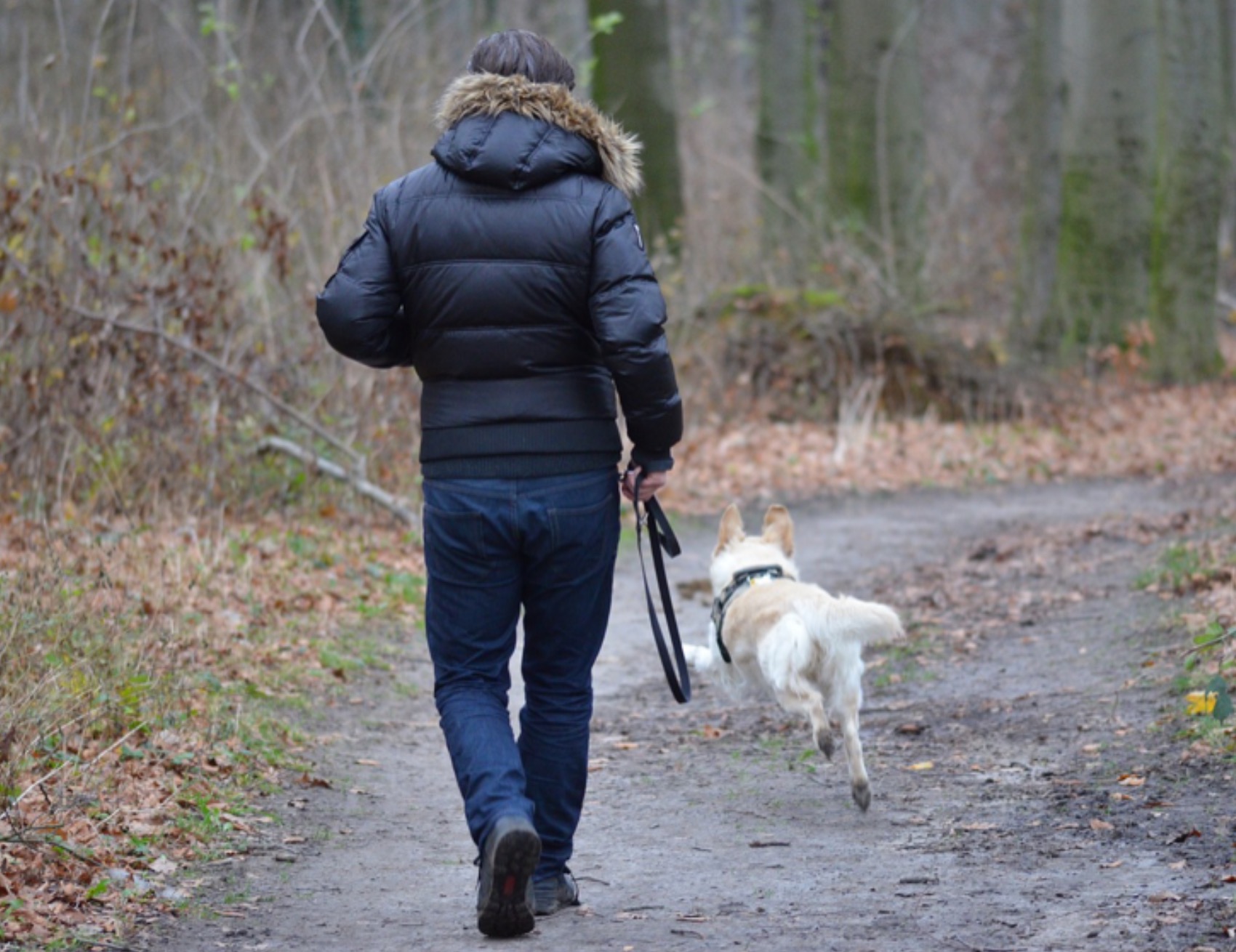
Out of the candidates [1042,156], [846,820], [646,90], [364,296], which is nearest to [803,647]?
[846,820]

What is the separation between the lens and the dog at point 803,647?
524 cm

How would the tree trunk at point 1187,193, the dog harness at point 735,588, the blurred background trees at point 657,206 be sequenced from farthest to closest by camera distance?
1. the tree trunk at point 1187,193
2. the blurred background trees at point 657,206
3. the dog harness at point 735,588

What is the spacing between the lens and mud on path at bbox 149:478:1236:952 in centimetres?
408

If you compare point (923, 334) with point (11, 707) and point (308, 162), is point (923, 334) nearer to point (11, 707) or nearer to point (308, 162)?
point (308, 162)

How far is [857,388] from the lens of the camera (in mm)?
15602

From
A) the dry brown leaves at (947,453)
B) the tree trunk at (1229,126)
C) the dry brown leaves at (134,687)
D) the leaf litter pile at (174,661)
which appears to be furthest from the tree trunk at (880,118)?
the dry brown leaves at (134,687)

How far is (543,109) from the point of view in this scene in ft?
13.4

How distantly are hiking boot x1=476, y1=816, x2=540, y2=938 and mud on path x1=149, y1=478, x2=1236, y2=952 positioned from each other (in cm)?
10

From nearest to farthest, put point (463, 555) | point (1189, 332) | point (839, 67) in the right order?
point (463, 555)
point (1189, 332)
point (839, 67)

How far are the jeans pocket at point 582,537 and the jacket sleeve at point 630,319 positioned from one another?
27cm

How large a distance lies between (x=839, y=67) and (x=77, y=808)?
55.6 ft

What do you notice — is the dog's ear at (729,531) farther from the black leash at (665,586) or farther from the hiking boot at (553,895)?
the hiking boot at (553,895)

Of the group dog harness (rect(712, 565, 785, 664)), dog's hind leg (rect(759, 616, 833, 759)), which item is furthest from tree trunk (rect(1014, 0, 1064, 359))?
dog's hind leg (rect(759, 616, 833, 759))

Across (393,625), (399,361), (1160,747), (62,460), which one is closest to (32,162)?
(62,460)
